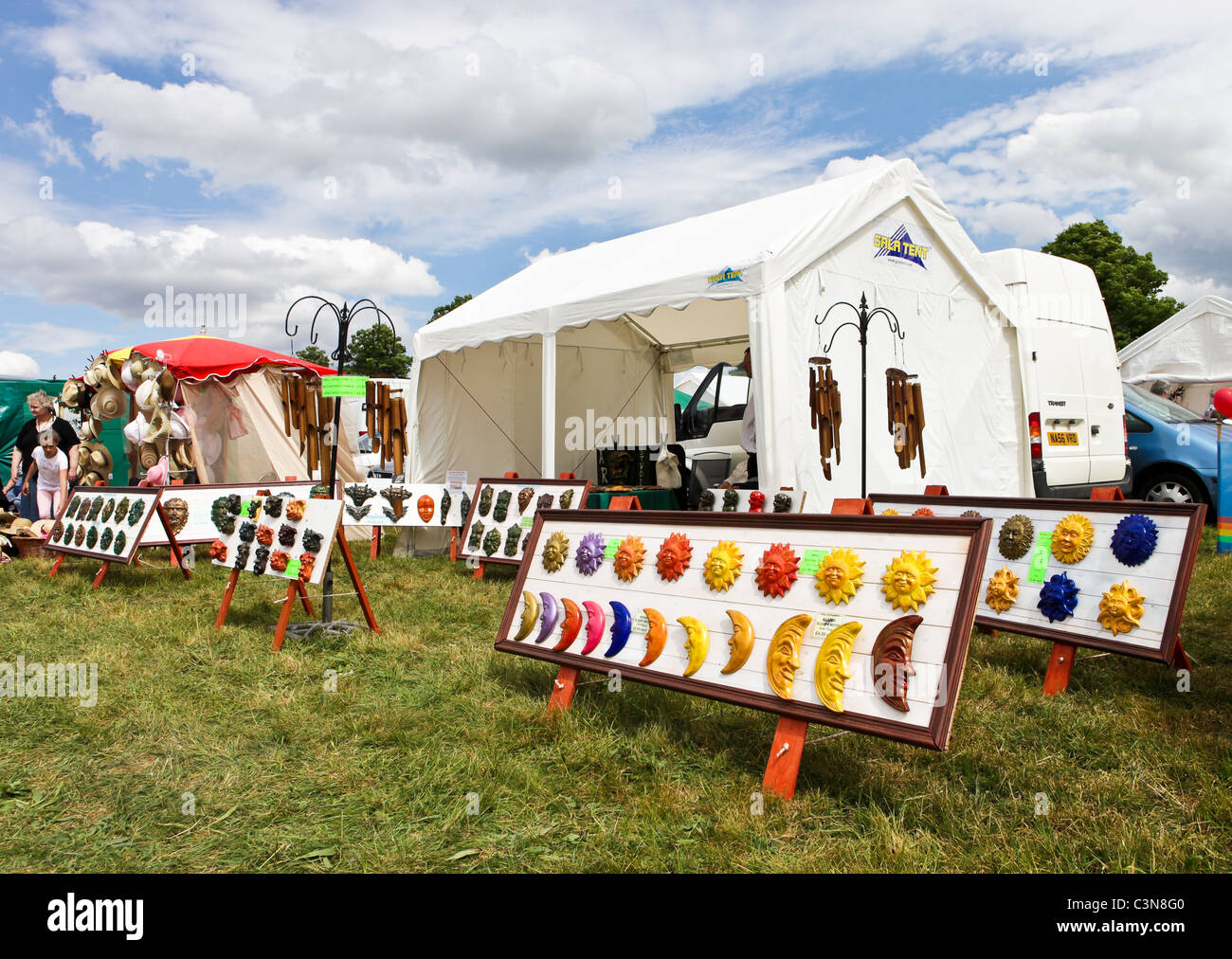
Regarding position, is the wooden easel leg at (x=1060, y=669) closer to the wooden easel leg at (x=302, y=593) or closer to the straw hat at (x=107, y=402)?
the wooden easel leg at (x=302, y=593)

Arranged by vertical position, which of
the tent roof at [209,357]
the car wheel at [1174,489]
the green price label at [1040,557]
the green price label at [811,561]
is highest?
the tent roof at [209,357]

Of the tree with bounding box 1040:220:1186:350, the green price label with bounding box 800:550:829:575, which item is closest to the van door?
the green price label with bounding box 800:550:829:575

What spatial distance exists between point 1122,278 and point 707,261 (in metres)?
28.2

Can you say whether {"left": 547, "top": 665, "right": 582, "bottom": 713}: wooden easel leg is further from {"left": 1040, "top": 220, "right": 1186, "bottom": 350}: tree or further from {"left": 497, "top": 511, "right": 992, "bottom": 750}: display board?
{"left": 1040, "top": 220, "right": 1186, "bottom": 350}: tree

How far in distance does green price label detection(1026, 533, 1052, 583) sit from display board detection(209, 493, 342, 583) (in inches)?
148

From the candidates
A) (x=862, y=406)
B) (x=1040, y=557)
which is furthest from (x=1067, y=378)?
(x=1040, y=557)

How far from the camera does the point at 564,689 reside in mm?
3684

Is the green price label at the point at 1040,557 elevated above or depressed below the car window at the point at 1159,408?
below

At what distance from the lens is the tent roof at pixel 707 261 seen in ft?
21.5

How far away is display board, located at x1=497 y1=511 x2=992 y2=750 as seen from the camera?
8.39 ft

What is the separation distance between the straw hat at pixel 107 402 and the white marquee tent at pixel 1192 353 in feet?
45.9

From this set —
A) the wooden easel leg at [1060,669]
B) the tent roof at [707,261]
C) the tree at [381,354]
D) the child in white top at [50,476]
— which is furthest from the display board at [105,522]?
the tree at [381,354]
